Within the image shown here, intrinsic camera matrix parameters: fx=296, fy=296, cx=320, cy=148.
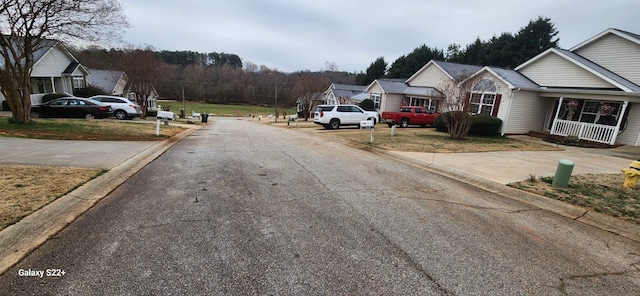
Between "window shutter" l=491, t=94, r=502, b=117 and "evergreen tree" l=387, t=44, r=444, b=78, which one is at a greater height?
"evergreen tree" l=387, t=44, r=444, b=78

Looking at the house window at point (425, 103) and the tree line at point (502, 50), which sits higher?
the tree line at point (502, 50)

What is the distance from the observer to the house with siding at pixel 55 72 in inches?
944

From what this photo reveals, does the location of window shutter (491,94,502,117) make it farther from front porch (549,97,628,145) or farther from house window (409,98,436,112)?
house window (409,98,436,112)

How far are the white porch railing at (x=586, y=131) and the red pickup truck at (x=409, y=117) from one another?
295 inches

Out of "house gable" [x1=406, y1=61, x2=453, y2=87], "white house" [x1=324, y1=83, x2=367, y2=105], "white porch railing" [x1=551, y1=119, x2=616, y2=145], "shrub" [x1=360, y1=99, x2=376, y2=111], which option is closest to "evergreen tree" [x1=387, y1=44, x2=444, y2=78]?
"white house" [x1=324, y1=83, x2=367, y2=105]

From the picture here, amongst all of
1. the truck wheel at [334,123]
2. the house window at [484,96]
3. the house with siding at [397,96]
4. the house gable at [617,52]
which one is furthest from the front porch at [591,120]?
the truck wheel at [334,123]

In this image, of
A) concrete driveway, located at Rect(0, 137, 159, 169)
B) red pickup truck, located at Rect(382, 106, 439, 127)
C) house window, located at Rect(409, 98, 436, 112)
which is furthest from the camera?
house window, located at Rect(409, 98, 436, 112)

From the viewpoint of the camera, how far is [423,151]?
11.0 m

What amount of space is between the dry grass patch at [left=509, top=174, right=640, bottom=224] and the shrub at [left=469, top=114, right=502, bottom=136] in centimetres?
1033

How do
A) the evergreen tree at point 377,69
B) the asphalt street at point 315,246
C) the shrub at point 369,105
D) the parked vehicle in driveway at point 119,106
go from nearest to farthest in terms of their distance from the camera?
the asphalt street at point 315,246 → the parked vehicle in driveway at point 119,106 → the shrub at point 369,105 → the evergreen tree at point 377,69

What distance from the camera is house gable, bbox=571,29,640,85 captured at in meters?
16.1

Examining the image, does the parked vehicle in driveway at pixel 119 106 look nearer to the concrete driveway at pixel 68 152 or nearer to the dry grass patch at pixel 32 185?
the concrete driveway at pixel 68 152

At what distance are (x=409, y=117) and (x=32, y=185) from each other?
2061cm

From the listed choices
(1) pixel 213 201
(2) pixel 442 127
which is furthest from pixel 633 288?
(2) pixel 442 127
